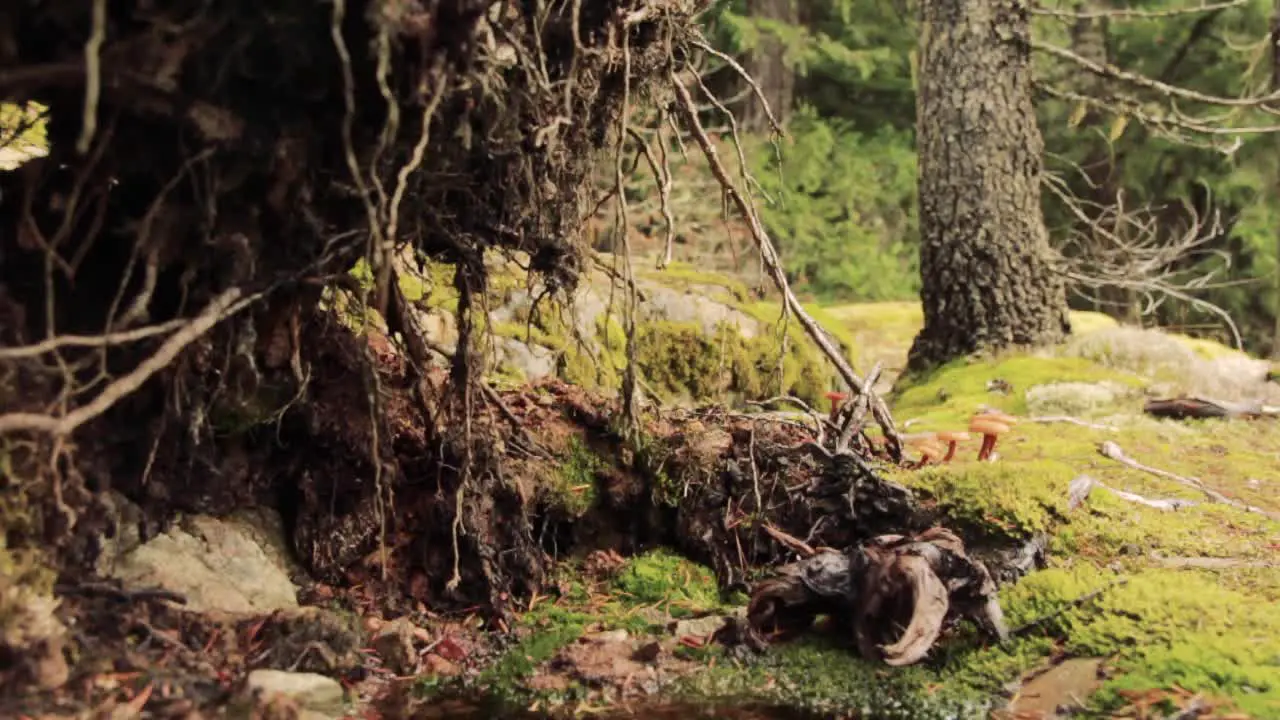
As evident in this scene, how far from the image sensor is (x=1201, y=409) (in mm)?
5828

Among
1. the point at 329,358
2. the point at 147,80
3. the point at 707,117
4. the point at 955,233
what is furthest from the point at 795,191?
the point at 147,80

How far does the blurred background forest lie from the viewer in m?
13.9

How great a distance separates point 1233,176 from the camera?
14.1 m

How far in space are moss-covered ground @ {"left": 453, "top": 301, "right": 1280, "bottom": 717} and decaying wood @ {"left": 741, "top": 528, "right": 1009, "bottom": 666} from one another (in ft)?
0.26

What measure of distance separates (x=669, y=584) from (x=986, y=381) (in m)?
3.99

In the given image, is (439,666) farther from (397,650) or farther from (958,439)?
(958,439)

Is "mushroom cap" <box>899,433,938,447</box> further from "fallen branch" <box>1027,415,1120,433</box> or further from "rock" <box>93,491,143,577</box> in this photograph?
"rock" <box>93,491,143,577</box>

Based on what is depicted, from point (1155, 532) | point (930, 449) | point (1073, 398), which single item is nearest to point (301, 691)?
point (930, 449)

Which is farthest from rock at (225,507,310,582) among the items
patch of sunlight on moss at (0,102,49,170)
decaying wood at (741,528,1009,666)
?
decaying wood at (741,528,1009,666)

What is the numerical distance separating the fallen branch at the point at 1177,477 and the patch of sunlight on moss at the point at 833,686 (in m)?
2.10

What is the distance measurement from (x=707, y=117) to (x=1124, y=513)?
1119 centimetres

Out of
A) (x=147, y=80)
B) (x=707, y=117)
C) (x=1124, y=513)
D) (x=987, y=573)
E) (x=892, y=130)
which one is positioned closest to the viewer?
(x=147, y=80)

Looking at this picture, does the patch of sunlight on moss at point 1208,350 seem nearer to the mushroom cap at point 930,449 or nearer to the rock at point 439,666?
the mushroom cap at point 930,449

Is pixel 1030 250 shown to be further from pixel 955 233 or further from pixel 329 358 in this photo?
pixel 329 358
